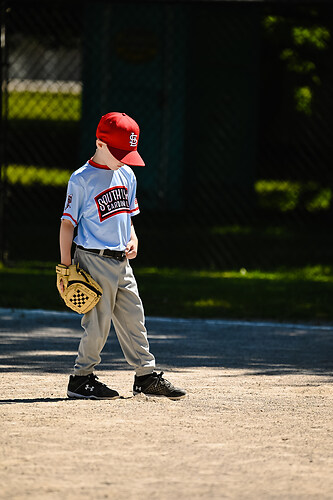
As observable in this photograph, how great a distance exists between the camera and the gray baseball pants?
219 inches

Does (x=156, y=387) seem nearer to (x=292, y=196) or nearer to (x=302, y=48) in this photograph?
(x=302, y=48)

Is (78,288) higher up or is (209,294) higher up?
(78,288)

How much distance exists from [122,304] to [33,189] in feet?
38.4

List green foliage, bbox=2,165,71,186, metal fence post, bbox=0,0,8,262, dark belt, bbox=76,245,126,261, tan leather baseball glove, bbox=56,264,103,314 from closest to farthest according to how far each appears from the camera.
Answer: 1. tan leather baseball glove, bbox=56,264,103,314
2. dark belt, bbox=76,245,126,261
3. metal fence post, bbox=0,0,8,262
4. green foliage, bbox=2,165,71,186

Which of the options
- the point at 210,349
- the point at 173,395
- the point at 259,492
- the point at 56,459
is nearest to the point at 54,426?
the point at 56,459

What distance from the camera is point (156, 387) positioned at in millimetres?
5730

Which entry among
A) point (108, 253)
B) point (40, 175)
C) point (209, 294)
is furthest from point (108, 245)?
point (40, 175)

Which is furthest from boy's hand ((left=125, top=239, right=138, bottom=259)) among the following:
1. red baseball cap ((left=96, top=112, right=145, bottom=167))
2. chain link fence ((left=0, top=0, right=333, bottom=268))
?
chain link fence ((left=0, top=0, right=333, bottom=268))

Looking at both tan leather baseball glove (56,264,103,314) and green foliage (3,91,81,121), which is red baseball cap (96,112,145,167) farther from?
green foliage (3,91,81,121)

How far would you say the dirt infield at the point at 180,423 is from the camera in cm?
412

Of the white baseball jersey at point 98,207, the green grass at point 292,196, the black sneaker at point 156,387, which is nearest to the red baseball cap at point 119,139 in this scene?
the white baseball jersey at point 98,207

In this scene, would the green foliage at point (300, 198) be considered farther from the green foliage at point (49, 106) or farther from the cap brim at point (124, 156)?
the cap brim at point (124, 156)

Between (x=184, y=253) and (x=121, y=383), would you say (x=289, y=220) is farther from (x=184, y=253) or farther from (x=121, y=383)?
(x=121, y=383)

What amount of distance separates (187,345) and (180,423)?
2.27 meters
